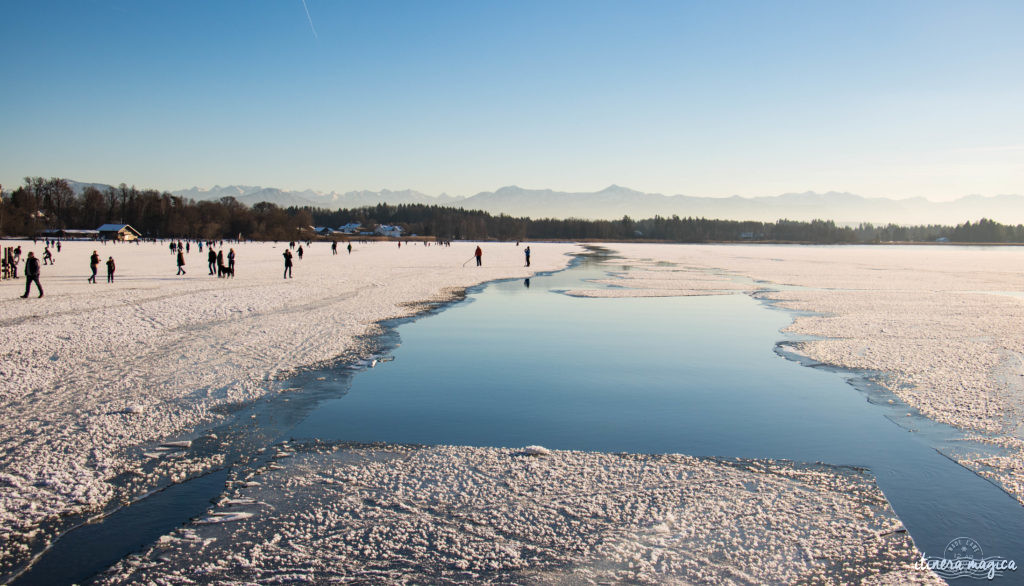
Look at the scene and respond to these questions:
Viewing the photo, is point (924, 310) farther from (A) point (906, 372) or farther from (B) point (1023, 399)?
(B) point (1023, 399)

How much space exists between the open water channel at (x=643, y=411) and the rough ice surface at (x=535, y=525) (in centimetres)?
44

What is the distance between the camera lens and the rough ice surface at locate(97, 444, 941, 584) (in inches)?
165

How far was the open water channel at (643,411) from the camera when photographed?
5340 mm

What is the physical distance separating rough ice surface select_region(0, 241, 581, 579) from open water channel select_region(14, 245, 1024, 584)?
67 cm

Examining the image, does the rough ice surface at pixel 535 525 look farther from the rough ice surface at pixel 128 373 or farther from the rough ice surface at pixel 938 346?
the rough ice surface at pixel 938 346

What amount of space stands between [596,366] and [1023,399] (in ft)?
20.3

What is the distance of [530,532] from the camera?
15.6 ft

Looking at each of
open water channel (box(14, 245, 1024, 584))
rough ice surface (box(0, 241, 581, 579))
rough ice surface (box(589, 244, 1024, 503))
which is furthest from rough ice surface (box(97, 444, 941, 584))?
rough ice surface (box(589, 244, 1024, 503))

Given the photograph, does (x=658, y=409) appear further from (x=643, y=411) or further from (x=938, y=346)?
(x=938, y=346)

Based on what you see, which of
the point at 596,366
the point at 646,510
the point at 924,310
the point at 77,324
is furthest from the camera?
the point at 924,310

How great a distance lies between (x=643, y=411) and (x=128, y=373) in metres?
7.88

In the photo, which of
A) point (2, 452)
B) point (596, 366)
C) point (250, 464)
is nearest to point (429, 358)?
point (596, 366)

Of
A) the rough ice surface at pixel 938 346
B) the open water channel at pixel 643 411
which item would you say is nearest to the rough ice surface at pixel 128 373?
the open water channel at pixel 643 411

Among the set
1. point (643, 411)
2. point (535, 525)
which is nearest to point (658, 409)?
point (643, 411)
